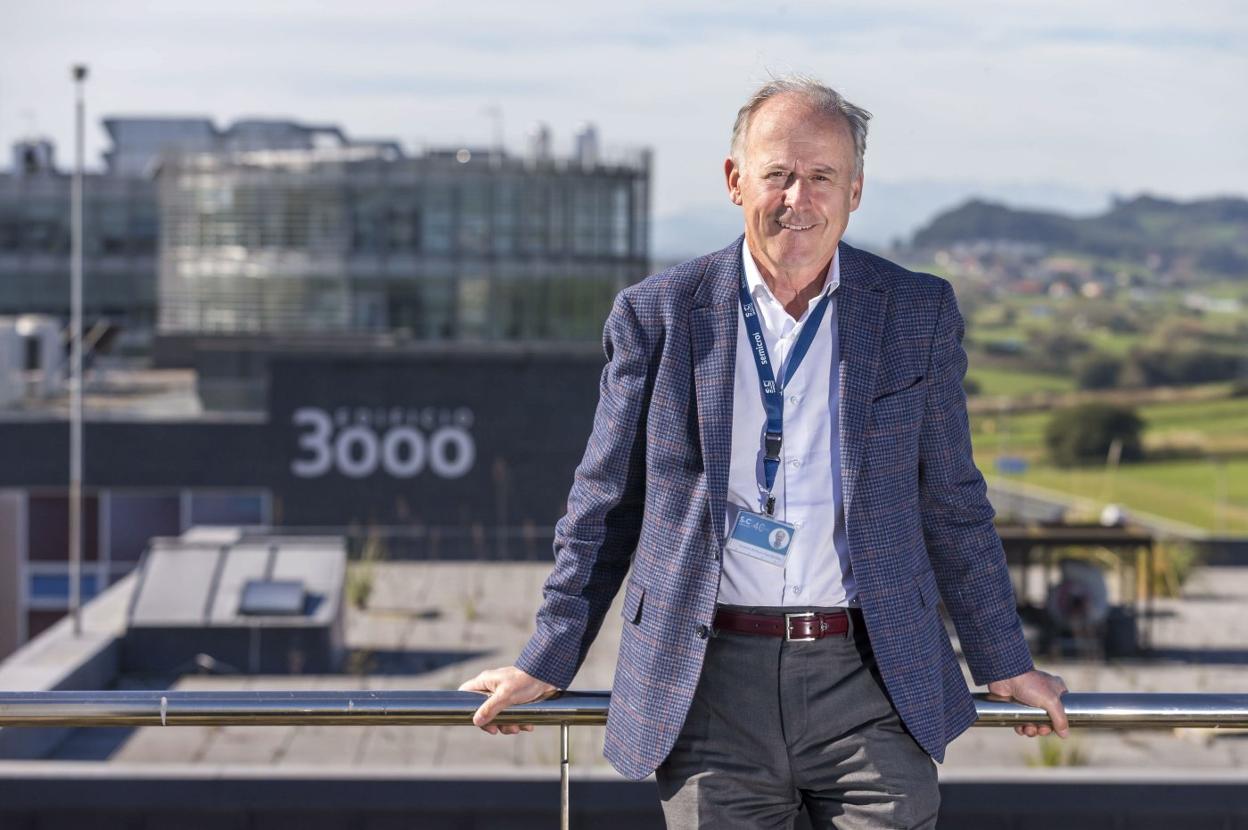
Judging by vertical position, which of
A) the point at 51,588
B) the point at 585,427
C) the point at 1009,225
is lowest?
the point at 51,588

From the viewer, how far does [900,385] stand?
2.60 meters

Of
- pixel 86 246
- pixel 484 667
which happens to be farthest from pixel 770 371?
pixel 86 246

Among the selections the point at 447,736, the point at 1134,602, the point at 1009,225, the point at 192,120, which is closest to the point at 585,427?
the point at 1134,602

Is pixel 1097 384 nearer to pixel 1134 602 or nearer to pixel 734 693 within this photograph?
pixel 1134 602

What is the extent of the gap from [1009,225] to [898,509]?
98.0 meters

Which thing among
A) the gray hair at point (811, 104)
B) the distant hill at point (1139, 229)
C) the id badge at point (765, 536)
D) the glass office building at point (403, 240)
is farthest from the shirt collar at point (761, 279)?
the distant hill at point (1139, 229)

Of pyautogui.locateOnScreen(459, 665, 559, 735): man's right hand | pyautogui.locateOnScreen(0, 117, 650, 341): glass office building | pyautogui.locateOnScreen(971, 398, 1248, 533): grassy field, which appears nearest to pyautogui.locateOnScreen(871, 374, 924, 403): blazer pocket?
pyautogui.locateOnScreen(459, 665, 559, 735): man's right hand

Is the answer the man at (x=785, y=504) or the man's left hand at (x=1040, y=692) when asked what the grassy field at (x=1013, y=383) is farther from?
the man at (x=785, y=504)

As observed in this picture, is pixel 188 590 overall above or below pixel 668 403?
below

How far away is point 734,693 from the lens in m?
2.56

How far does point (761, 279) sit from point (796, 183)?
6.7 inches

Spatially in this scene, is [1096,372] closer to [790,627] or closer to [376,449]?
[376,449]

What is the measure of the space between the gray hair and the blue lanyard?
22cm

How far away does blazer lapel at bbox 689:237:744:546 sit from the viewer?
2535mm
